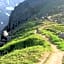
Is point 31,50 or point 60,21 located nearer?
point 31,50

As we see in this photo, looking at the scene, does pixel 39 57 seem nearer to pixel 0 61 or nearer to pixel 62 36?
pixel 0 61

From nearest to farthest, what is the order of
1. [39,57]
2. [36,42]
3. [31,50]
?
[39,57] < [31,50] < [36,42]

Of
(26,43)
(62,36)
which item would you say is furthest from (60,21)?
(26,43)

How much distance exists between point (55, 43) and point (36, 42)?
18.2 feet

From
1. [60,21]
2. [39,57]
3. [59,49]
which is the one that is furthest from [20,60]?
[60,21]

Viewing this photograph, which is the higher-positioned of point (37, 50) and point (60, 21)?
point (60, 21)

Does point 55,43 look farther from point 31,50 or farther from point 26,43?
point 31,50

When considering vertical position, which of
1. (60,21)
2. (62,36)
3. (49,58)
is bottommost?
(49,58)

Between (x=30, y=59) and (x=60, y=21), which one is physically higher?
(x=60, y=21)

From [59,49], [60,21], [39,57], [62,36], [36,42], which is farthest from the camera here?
[60,21]

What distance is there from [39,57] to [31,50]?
19.6 feet

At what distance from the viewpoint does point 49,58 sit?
60438mm

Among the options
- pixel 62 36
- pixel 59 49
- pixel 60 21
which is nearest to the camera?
pixel 59 49

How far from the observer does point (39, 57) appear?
2349 inches
